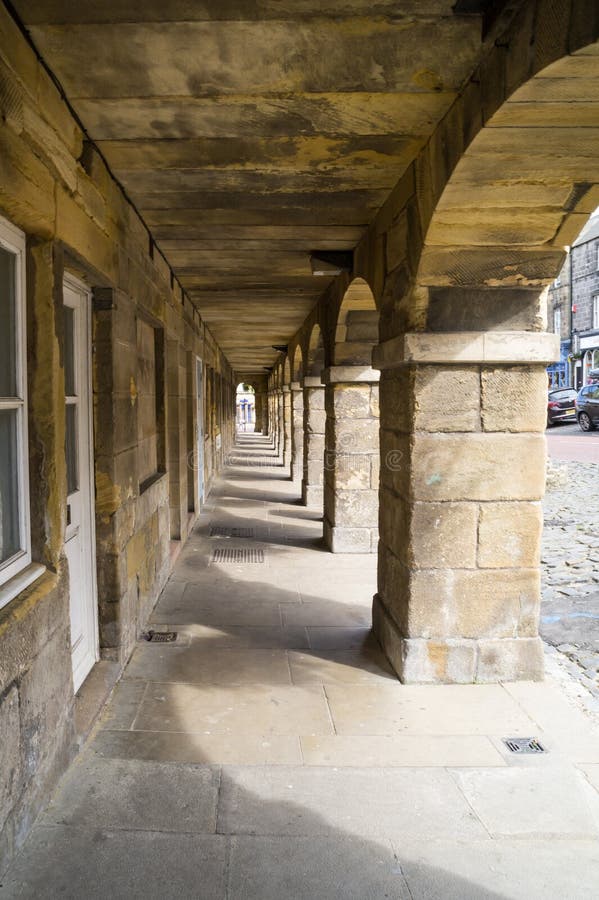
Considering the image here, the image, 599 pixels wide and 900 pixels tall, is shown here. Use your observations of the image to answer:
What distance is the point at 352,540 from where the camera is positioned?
6.14 m

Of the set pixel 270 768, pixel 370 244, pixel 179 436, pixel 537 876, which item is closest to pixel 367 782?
pixel 270 768

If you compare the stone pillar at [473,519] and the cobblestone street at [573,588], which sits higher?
the stone pillar at [473,519]

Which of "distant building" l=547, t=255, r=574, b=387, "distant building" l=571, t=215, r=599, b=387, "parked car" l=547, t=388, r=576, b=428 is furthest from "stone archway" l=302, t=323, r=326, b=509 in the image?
"distant building" l=547, t=255, r=574, b=387

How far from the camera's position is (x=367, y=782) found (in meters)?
2.44

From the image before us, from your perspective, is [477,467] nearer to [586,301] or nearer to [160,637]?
[160,637]

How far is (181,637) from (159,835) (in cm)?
182

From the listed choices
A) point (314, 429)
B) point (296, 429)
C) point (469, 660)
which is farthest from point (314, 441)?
point (469, 660)

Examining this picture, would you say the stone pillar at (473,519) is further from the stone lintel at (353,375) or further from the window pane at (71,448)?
the stone lintel at (353,375)

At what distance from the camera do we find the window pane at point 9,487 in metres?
2.07

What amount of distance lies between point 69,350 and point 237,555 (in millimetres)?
3410

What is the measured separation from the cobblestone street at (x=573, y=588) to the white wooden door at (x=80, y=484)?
7.89ft

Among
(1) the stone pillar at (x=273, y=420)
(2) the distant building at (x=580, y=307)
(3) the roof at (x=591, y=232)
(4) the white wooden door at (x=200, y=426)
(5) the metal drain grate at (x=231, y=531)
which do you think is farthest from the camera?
(2) the distant building at (x=580, y=307)

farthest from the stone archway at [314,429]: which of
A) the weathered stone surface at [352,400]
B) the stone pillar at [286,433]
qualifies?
the stone pillar at [286,433]

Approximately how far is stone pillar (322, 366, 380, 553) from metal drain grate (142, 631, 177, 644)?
246cm
